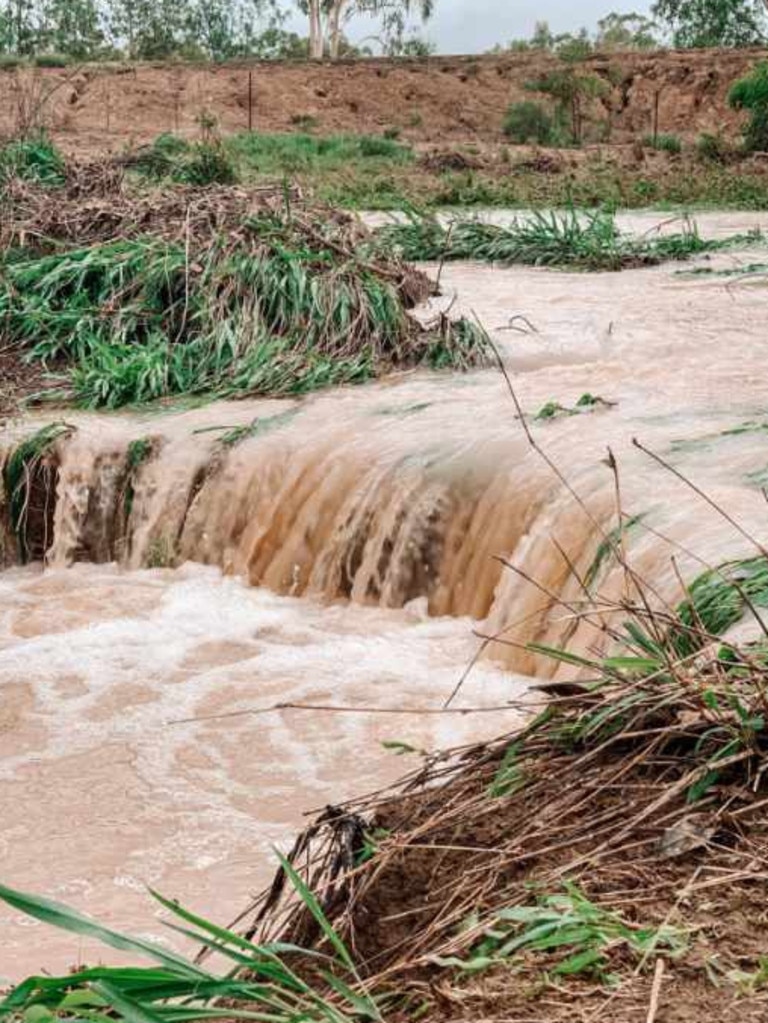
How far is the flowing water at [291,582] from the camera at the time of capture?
14.3 feet

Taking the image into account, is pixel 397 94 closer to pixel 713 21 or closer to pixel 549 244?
pixel 713 21

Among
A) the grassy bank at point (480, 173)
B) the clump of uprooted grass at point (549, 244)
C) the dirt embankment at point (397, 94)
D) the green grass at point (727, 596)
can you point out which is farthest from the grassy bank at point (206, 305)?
the dirt embankment at point (397, 94)

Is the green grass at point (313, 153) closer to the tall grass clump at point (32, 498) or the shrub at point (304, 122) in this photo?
the shrub at point (304, 122)

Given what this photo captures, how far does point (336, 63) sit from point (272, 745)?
3365 cm

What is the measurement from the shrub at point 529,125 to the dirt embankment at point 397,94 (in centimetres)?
173

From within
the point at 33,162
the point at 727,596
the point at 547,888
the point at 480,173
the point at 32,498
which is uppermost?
the point at 33,162

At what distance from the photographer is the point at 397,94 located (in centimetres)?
3581

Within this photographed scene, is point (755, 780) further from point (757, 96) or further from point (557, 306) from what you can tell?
point (757, 96)

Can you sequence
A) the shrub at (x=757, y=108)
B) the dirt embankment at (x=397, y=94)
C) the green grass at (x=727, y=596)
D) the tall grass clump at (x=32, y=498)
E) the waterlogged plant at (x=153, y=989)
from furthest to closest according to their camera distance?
1. the dirt embankment at (x=397, y=94)
2. the shrub at (x=757, y=108)
3. the tall grass clump at (x=32, y=498)
4. the green grass at (x=727, y=596)
5. the waterlogged plant at (x=153, y=989)

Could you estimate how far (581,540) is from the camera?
546 cm

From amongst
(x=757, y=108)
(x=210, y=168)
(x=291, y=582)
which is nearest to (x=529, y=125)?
(x=757, y=108)

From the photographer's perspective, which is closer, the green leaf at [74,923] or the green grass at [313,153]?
the green leaf at [74,923]

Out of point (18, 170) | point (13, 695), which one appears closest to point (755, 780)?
point (13, 695)

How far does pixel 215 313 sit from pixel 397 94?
28487 millimetres
